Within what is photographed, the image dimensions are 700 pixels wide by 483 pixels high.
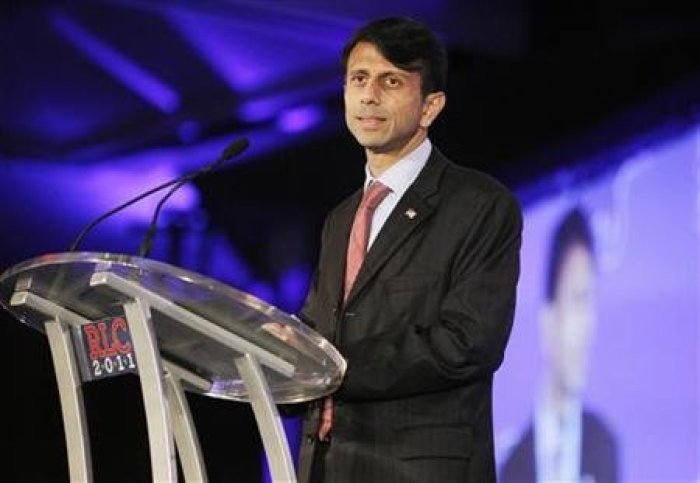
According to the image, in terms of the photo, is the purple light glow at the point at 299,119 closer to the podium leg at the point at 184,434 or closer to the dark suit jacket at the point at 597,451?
the dark suit jacket at the point at 597,451

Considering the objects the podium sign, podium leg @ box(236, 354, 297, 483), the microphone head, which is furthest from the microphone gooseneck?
podium leg @ box(236, 354, 297, 483)

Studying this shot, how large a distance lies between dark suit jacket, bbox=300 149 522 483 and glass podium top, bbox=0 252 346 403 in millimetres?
105

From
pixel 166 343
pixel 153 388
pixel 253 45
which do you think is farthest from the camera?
pixel 253 45

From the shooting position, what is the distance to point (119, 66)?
15.7 feet

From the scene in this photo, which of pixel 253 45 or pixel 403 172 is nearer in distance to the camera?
pixel 403 172

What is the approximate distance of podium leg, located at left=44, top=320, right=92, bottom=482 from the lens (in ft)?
6.47

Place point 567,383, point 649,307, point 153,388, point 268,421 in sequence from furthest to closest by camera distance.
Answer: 1. point 567,383
2. point 649,307
3. point 268,421
4. point 153,388

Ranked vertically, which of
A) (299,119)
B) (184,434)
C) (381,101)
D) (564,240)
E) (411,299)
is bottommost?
(184,434)

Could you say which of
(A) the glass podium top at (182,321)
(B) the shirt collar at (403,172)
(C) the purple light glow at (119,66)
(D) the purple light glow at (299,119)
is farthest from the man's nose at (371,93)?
(D) the purple light glow at (299,119)

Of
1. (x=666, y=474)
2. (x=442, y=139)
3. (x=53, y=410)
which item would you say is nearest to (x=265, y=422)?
(x=666, y=474)

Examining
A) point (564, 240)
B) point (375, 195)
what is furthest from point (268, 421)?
point (564, 240)

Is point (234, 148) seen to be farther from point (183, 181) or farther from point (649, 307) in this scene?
point (649, 307)

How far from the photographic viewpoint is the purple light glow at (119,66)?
4.67 m

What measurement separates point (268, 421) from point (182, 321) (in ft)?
0.66
